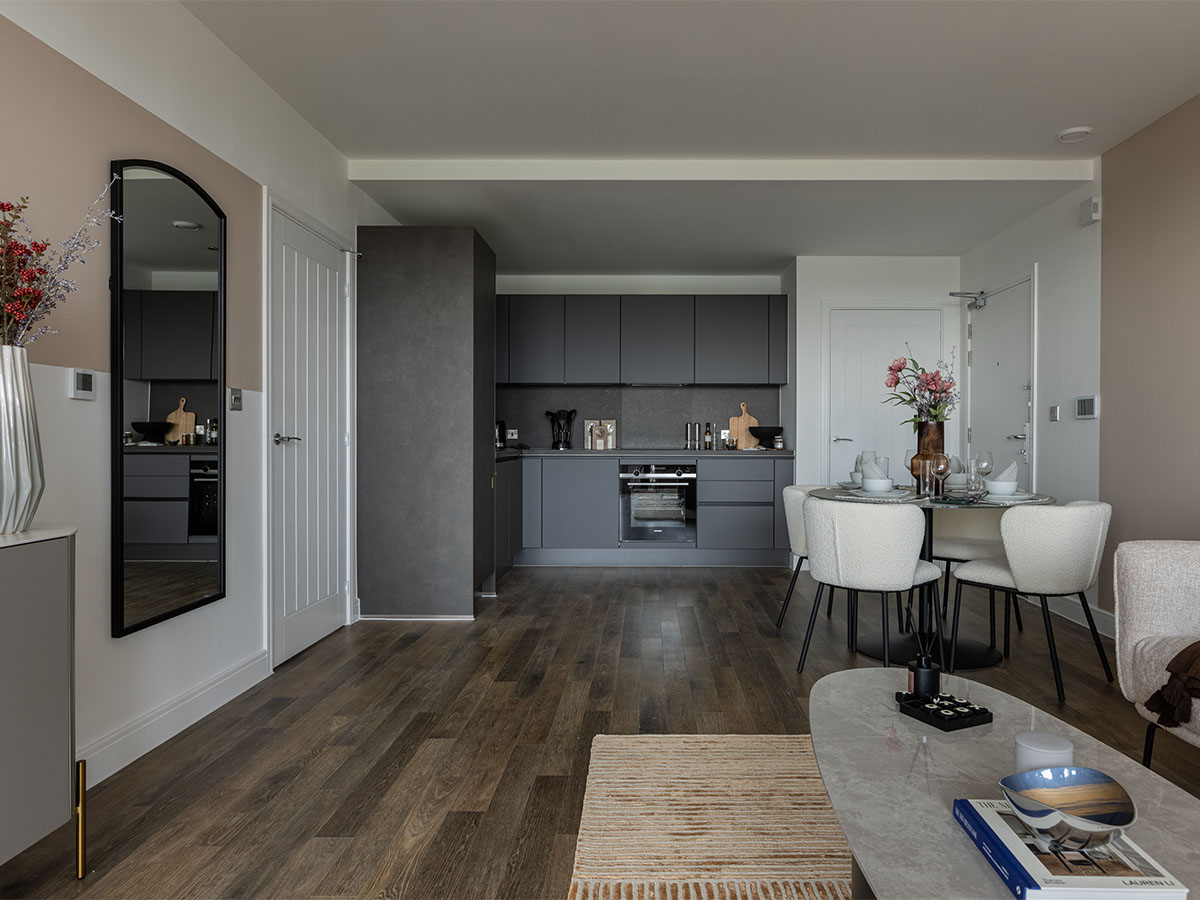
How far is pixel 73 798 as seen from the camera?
1.72m

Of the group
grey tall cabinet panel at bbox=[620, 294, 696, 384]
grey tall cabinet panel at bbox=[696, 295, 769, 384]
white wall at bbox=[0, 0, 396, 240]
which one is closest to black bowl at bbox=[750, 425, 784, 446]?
grey tall cabinet panel at bbox=[696, 295, 769, 384]

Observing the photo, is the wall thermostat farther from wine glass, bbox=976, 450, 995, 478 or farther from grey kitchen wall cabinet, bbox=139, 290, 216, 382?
wine glass, bbox=976, 450, 995, 478

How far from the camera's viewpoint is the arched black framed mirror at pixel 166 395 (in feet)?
7.72

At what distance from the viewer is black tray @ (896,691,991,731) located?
5.25ft

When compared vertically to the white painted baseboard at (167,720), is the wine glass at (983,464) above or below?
above

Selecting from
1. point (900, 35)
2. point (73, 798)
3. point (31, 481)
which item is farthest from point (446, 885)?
point (900, 35)

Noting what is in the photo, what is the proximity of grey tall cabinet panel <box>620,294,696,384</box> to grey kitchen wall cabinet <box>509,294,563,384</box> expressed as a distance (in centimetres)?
55

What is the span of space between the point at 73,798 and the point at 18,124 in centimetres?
170

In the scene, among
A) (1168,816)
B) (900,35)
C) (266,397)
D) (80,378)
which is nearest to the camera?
(1168,816)

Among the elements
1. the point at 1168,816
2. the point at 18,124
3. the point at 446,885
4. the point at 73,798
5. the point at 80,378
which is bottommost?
the point at 446,885

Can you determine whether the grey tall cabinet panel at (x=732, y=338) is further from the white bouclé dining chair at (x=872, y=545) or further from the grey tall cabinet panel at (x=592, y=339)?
the white bouclé dining chair at (x=872, y=545)

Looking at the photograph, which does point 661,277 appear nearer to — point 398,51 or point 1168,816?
point 398,51

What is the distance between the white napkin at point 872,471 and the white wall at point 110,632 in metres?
2.82

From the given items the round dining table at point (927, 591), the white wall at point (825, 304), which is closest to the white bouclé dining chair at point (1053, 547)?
the round dining table at point (927, 591)
